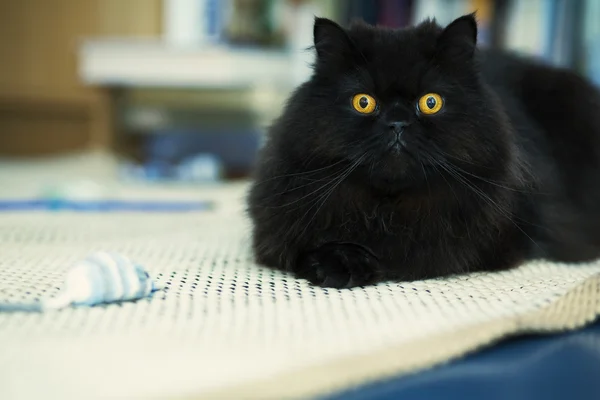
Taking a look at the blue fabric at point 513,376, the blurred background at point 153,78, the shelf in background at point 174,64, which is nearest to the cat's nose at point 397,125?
the blue fabric at point 513,376

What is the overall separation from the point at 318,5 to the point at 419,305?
316 cm

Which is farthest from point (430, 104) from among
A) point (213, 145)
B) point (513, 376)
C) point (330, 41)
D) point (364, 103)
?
point (213, 145)

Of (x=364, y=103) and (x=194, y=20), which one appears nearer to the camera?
(x=364, y=103)

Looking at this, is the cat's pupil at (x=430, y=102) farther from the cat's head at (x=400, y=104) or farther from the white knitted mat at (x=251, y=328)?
the white knitted mat at (x=251, y=328)

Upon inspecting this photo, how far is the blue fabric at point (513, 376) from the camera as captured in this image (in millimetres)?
746

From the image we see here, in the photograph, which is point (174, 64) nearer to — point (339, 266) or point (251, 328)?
point (339, 266)

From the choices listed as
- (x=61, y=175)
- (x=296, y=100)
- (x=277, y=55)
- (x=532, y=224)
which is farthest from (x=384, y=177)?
(x=277, y=55)

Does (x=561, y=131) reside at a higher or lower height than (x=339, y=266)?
higher

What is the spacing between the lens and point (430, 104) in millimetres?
1135

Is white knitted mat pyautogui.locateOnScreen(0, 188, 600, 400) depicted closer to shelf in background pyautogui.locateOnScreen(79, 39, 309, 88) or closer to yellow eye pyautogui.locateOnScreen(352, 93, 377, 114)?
yellow eye pyautogui.locateOnScreen(352, 93, 377, 114)

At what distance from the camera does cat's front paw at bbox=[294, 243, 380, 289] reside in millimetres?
1134

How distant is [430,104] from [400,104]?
5 cm

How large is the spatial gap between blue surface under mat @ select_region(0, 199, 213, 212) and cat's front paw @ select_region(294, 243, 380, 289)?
1115 mm

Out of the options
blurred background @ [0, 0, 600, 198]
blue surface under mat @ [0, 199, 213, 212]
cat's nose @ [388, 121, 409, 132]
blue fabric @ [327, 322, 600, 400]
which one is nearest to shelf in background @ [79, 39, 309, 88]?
blurred background @ [0, 0, 600, 198]
